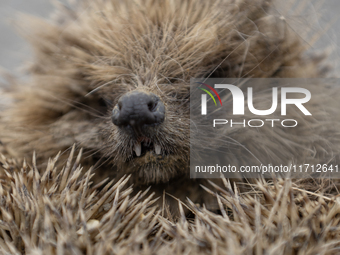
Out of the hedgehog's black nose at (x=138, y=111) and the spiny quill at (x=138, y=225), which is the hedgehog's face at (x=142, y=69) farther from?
the spiny quill at (x=138, y=225)

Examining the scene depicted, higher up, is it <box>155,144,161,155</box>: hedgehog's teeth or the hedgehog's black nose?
the hedgehog's black nose

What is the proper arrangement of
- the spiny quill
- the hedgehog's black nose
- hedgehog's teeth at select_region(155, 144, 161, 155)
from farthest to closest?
hedgehog's teeth at select_region(155, 144, 161, 155) → the hedgehog's black nose → the spiny quill

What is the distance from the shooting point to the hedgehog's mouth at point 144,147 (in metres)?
1.41

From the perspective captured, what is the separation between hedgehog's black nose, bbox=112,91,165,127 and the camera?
1.31 meters

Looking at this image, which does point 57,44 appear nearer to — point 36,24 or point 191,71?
point 36,24

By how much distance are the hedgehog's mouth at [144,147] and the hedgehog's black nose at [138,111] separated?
0.10 m

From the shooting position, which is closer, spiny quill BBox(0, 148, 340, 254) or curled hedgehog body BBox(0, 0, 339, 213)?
spiny quill BBox(0, 148, 340, 254)

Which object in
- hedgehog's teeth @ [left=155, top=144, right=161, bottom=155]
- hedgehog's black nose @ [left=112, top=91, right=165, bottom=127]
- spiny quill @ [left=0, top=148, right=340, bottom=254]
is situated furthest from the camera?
hedgehog's teeth @ [left=155, top=144, right=161, bottom=155]

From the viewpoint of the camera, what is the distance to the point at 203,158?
4.91 ft

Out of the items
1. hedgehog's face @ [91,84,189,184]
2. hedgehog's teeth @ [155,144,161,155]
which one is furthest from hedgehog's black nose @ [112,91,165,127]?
hedgehog's teeth @ [155,144,161,155]

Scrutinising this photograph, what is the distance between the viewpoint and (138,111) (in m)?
1.30

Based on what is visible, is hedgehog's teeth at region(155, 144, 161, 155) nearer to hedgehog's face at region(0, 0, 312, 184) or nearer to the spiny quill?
hedgehog's face at region(0, 0, 312, 184)

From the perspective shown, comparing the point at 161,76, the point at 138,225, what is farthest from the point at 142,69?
the point at 138,225

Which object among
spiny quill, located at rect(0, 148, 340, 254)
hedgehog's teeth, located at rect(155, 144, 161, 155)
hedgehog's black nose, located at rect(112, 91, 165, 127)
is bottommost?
spiny quill, located at rect(0, 148, 340, 254)
